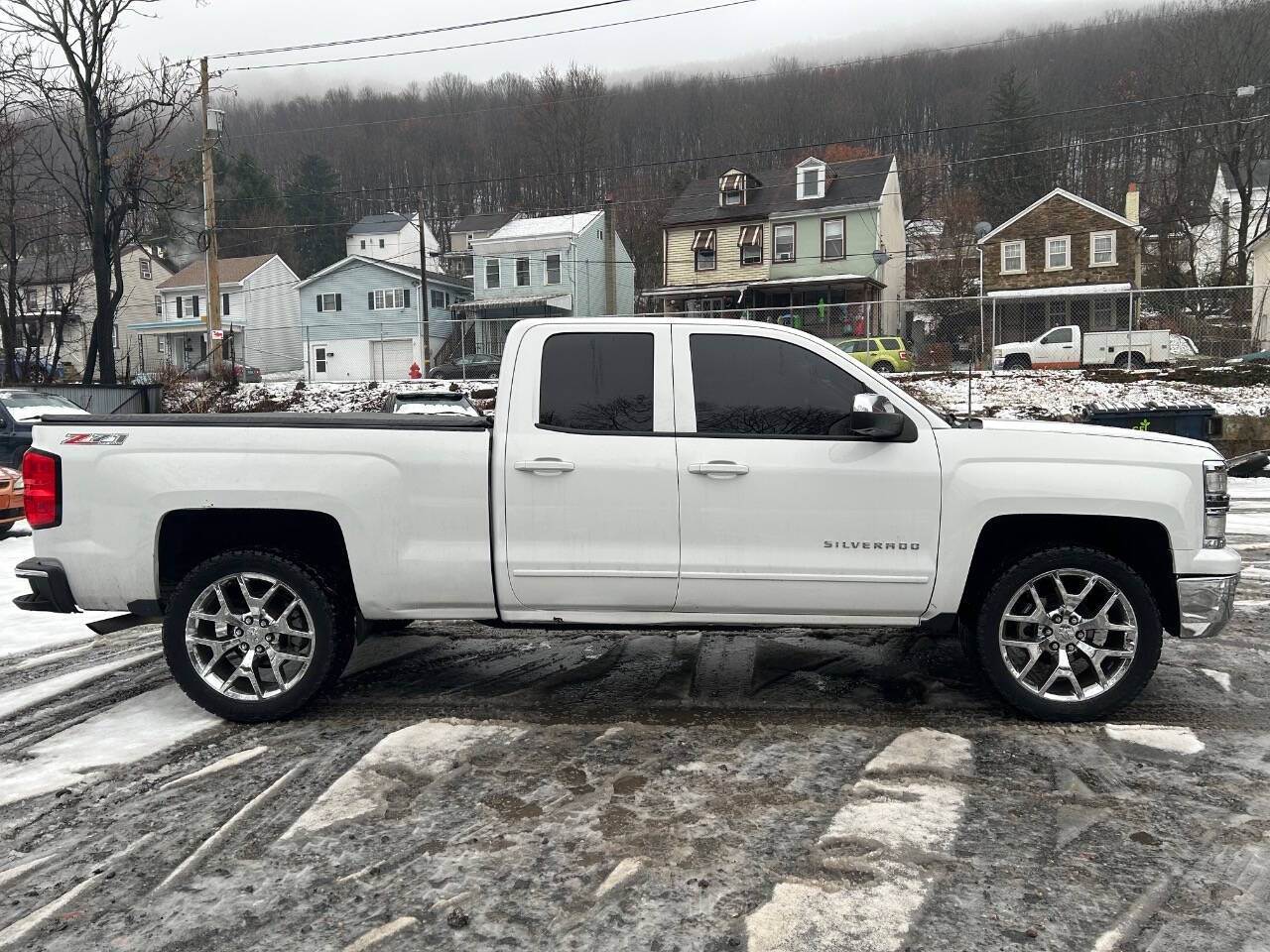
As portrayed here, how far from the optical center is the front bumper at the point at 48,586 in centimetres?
468

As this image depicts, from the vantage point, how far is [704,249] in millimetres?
46594

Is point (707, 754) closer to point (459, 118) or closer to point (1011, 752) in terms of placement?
point (1011, 752)

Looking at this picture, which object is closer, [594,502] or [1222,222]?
[594,502]

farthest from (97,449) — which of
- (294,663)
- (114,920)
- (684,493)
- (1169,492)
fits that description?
(1169,492)

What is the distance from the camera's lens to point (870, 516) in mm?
4520

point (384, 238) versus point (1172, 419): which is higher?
point (384, 238)

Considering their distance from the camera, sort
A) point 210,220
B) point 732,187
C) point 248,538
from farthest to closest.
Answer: point 732,187
point 210,220
point 248,538

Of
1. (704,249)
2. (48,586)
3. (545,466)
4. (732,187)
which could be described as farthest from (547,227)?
(545,466)

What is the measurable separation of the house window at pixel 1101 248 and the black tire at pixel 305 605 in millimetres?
44453

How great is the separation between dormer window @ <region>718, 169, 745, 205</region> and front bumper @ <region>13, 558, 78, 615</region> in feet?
146

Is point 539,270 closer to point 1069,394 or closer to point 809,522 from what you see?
point 1069,394

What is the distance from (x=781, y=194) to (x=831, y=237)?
3639mm

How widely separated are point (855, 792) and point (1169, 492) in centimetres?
207

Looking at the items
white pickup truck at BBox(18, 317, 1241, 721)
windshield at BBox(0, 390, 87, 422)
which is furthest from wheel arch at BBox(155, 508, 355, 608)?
windshield at BBox(0, 390, 87, 422)
